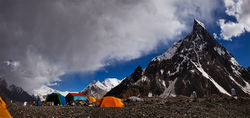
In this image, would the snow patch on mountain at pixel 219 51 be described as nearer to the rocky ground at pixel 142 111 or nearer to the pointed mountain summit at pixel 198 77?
the pointed mountain summit at pixel 198 77

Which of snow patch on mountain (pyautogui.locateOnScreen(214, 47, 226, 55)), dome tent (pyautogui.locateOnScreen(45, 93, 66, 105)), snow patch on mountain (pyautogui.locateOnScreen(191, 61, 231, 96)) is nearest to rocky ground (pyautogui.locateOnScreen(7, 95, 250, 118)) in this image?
dome tent (pyautogui.locateOnScreen(45, 93, 66, 105))

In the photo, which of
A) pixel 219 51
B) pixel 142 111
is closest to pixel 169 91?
pixel 219 51

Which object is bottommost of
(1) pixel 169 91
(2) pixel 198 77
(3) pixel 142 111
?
(1) pixel 169 91

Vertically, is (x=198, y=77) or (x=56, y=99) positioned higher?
(x=198, y=77)

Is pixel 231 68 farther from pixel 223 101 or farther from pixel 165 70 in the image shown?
pixel 223 101

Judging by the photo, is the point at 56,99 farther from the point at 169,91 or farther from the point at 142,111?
the point at 169,91

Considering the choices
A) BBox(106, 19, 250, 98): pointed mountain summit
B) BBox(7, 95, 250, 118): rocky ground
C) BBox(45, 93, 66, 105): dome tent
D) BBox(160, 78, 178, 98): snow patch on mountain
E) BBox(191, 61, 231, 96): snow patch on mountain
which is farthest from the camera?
BBox(160, 78, 178, 98): snow patch on mountain

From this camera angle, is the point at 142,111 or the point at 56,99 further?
the point at 56,99

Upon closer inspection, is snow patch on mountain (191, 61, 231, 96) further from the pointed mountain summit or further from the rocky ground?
the rocky ground

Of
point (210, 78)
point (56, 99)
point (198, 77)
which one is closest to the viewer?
point (56, 99)

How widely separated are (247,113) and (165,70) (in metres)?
183

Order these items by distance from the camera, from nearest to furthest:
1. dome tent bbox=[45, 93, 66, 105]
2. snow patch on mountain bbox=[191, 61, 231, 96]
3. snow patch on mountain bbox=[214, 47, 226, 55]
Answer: dome tent bbox=[45, 93, 66, 105], snow patch on mountain bbox=[191, 61, 231, 96], snow patch on mountain bbox=[214, 47, 226, 55]

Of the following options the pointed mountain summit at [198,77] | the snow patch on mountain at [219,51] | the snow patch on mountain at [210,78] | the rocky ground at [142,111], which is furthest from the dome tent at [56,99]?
the snow patch on mountain at [219,51]

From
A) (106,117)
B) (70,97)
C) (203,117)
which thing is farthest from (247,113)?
(70,97)
